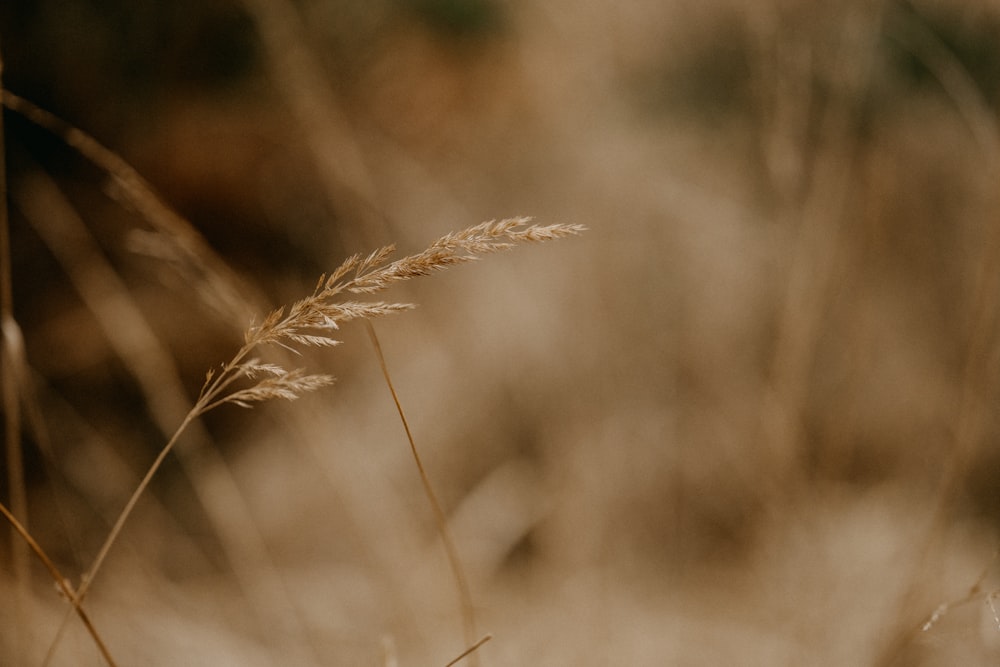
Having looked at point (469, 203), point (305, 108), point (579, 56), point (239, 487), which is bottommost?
point (239, 487)

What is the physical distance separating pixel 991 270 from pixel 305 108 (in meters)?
1.20

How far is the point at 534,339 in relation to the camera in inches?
51.5

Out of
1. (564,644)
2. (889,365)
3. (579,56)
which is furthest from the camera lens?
(579,56)

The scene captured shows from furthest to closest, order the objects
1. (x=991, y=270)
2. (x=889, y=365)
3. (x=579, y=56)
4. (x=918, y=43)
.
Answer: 1. (x=579, y=56)
2. (x=918, y=43)
3. (x=889, y=365)
4. (x=991, y=270)

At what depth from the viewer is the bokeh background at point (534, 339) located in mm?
988

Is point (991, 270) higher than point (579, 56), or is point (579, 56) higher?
point (579, 56)

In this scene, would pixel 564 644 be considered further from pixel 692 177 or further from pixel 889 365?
pixel 692 177

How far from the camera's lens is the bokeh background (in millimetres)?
988

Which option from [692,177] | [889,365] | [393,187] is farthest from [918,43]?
[393,187]

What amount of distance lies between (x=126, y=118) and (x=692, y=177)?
1.16m

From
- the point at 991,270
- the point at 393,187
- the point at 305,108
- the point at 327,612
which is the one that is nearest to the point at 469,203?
the point at 393,187

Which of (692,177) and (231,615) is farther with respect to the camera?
(692,177)

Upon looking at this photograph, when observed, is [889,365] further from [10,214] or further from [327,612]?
[10,214]

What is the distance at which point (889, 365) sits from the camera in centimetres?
121
